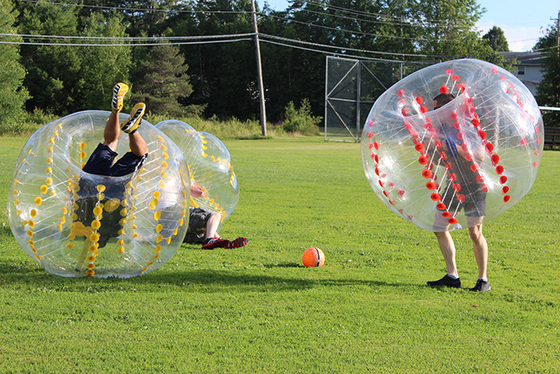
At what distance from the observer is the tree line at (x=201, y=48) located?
49.3 metres

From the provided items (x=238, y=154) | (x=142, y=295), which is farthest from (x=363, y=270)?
(x=238, y=154)

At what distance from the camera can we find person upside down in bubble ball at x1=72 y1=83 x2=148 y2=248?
5.24m

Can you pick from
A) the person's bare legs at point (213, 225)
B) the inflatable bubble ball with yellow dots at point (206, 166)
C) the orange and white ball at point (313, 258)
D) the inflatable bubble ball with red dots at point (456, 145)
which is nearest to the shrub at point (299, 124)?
the inflatable bubble ball with yellow dots at point (206, 166)

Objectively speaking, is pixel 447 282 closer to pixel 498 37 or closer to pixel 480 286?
pixel 480 286

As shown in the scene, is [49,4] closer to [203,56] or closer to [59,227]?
[203,56]

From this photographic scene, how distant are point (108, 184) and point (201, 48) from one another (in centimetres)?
5903

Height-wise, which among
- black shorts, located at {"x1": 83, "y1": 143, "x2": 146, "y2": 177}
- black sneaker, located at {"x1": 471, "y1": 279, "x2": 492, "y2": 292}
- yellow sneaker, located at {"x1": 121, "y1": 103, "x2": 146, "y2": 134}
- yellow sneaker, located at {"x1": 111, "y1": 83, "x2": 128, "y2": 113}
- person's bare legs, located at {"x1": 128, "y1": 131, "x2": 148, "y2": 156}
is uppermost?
yellow sneaker, located at {"x1": 111, "y1": 83, "x2": 128, "y2": 113}

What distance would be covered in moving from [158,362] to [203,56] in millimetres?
61060

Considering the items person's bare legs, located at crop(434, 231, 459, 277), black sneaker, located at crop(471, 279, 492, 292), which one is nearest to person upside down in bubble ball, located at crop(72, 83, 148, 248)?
person's bare legs, located at crop(434, 231, 459, 277)

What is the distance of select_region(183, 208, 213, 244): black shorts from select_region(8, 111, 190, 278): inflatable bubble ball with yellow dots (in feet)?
6.23

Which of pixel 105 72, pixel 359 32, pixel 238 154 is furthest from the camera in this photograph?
pixel 359 32

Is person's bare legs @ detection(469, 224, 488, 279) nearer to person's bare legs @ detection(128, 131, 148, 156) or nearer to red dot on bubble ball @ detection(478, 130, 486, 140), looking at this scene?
red dot on bubble ball @ detection(478, 130, 486, 140)

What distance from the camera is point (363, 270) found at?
254 inches

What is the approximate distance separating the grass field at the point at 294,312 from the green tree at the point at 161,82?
42800 mm
